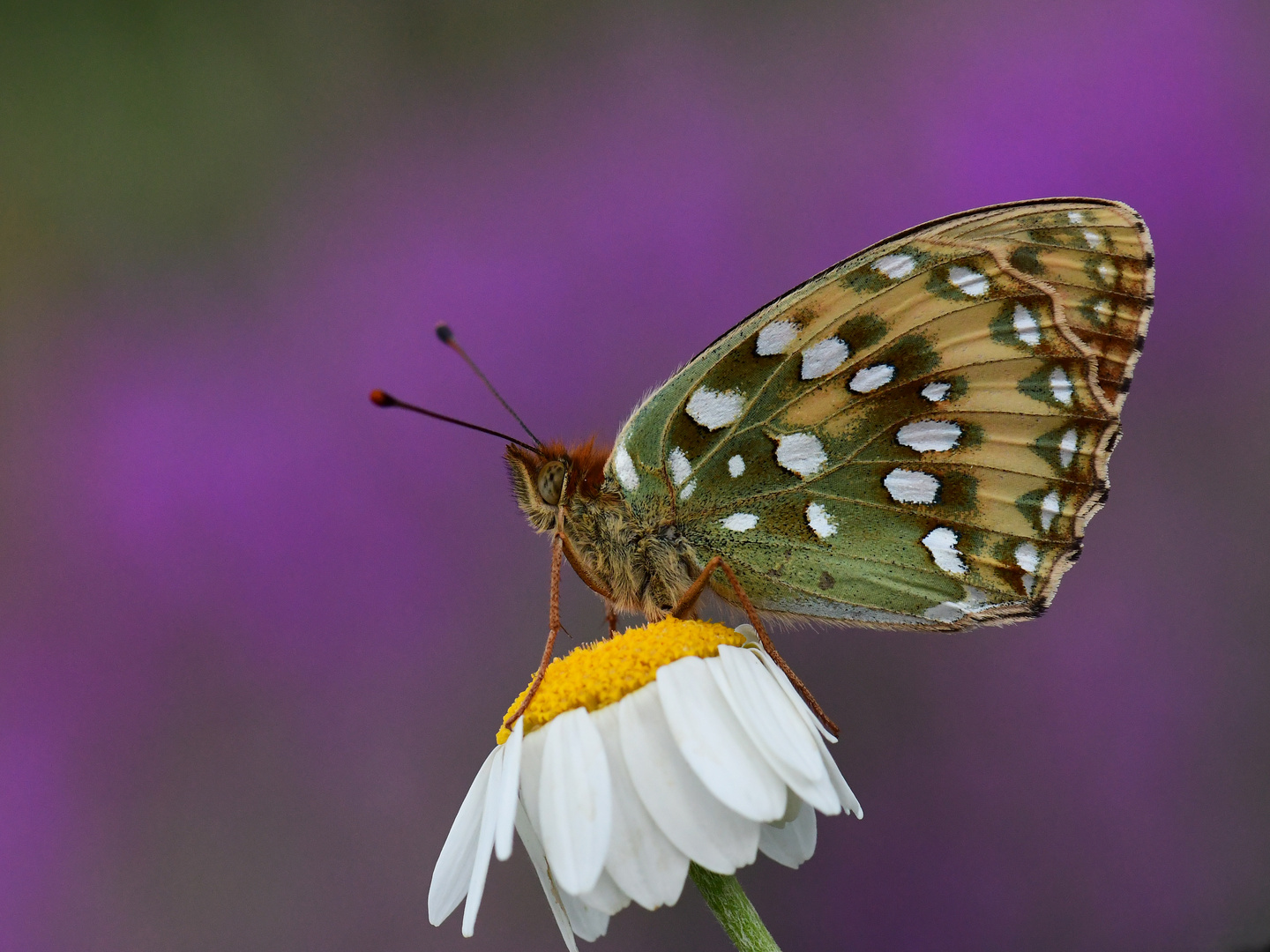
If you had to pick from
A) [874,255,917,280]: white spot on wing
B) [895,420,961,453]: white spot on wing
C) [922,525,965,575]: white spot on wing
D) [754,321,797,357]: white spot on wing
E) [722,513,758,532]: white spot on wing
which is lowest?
[922,525,965,575]: white spot on wing

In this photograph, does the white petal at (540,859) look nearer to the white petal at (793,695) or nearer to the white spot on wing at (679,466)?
the white petal at (793,695)

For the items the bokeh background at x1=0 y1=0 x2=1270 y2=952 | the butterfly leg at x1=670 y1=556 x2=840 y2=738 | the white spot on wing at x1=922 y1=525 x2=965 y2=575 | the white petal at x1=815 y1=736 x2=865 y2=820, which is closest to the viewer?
the white petal at x1=815 y1=736 x2=865 y2=820

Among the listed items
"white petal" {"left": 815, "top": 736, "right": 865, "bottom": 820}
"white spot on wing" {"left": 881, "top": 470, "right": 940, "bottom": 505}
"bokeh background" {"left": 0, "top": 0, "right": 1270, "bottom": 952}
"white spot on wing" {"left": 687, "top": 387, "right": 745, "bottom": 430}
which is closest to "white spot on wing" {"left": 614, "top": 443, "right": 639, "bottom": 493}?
"white spot on wing" {"left": 687, "top": 387, "right": 745, "bottom": 430}

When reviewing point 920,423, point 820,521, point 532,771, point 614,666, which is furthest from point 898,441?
point 532,771

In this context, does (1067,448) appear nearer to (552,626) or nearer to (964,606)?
(964,606)

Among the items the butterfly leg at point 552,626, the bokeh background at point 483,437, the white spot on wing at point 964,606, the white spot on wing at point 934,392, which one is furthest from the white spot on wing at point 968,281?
the bokeh background at point 483,437

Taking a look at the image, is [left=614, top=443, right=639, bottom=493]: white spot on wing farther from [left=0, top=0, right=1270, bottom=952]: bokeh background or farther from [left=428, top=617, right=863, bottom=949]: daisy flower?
[left=0, top=0, right=1270, bottom=952]: bokeh background

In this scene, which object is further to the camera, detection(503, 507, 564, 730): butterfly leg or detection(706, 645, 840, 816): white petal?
detection(503, 507, 564, 730): butterfly leg
